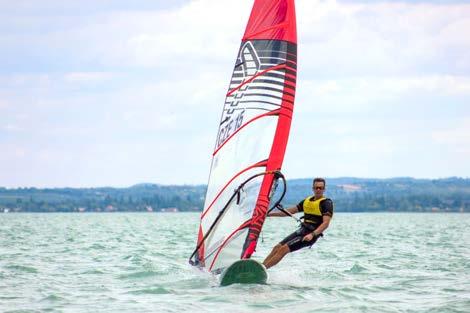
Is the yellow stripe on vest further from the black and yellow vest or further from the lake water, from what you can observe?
the lake water

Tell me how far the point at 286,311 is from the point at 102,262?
796 centimetres

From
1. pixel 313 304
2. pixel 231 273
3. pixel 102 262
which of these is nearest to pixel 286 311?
pixel 313 304

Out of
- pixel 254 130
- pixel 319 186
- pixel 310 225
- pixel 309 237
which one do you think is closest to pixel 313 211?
pixel 310 225

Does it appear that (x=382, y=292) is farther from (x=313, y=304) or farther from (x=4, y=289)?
(x=4, y=289)

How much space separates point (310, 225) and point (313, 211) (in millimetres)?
208

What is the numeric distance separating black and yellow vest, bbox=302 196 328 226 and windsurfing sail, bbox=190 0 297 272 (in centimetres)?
75

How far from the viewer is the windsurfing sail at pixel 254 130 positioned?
1409 centimetres

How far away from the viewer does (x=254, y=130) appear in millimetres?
14305

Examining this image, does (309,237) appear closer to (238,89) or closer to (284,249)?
(284,249)

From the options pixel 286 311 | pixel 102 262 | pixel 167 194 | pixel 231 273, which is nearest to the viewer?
pixel 286 311

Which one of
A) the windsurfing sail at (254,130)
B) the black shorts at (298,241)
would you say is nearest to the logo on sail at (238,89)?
the windsurfing sail at (254,130)

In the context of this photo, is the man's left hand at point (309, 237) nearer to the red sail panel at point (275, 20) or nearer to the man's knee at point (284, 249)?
the man's knee at point (284, 249)

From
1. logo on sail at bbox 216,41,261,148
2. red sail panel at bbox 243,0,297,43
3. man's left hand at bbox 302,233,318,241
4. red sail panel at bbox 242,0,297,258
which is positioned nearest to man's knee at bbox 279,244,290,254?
man's left hand at bbox 302,233,318,241

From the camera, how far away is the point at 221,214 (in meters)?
14.4
